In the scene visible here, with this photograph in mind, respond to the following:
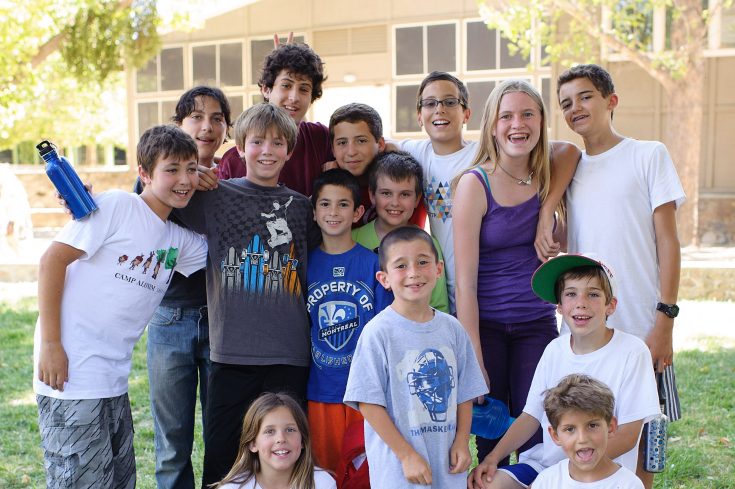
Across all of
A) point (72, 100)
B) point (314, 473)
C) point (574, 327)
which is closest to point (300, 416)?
point (314, 473)

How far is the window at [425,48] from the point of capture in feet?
49.2

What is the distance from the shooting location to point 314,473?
293 centimetres

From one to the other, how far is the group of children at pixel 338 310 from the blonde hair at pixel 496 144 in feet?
0.06

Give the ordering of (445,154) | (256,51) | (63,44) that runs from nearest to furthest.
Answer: (445,154)
(63,44)
(256,51)

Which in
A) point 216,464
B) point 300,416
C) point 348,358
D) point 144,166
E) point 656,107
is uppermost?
point 656,107

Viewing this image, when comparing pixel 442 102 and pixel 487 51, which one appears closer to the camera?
pixel 442 102

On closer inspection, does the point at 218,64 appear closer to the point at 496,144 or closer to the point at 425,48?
the point at 425,48

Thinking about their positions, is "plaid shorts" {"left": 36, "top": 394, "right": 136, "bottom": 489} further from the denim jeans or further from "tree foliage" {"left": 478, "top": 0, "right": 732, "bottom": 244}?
"tree foliage" {"left": 478, "top": 0, "right": 732, "bottom": 244}

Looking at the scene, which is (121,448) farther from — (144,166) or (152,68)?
(152,68)

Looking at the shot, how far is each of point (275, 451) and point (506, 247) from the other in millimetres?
1250

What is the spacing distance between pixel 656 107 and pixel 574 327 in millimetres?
12789

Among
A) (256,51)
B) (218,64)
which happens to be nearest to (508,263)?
(256,51)

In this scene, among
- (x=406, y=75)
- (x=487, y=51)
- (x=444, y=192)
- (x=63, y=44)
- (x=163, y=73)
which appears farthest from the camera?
(x=163, y=73)

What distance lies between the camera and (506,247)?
10.4 feet
